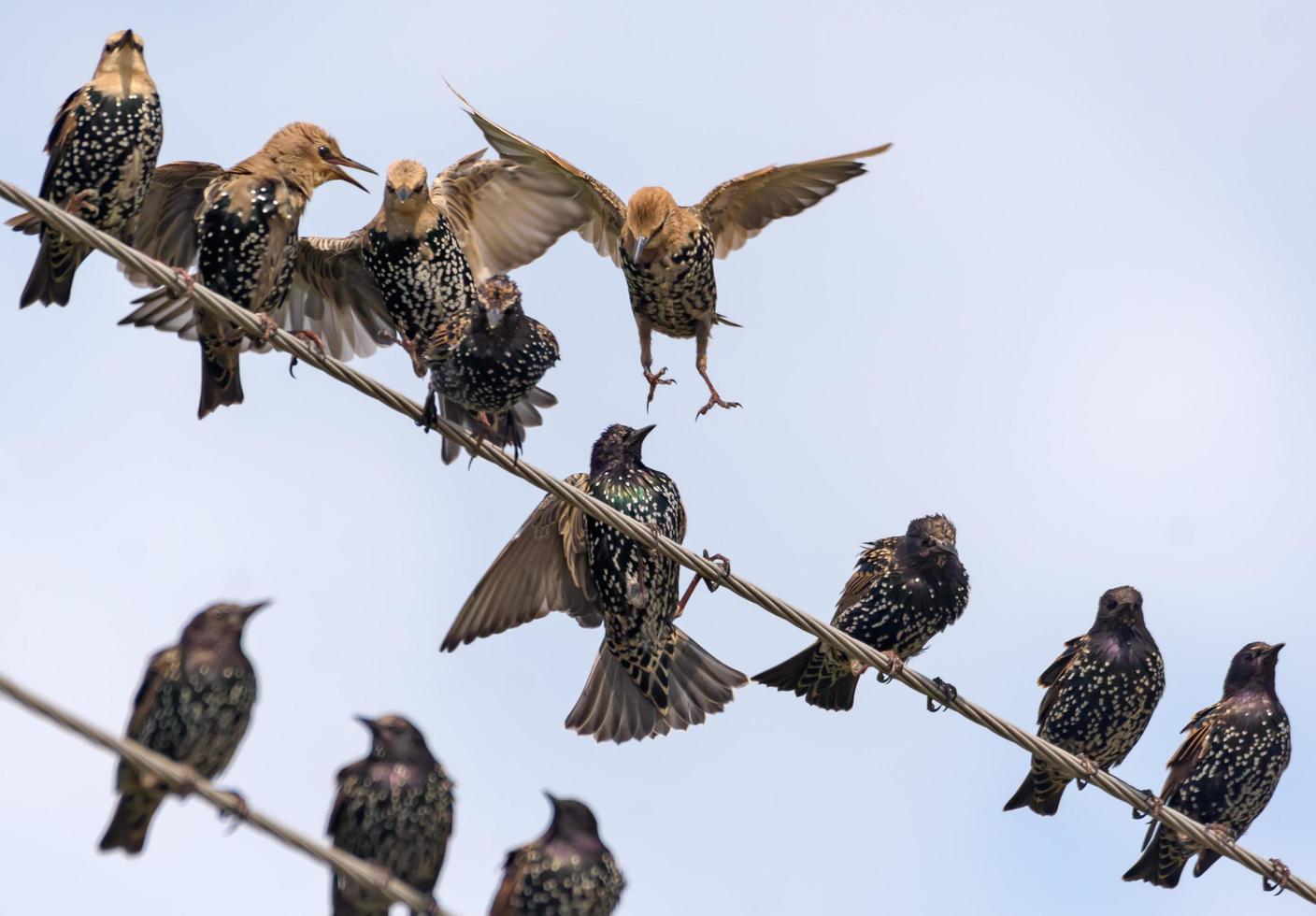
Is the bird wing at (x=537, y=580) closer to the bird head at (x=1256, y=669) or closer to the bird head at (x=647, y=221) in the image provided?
the bird head at (x=647, y=221)

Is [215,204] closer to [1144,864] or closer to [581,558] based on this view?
[581,558]

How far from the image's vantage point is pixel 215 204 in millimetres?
8461

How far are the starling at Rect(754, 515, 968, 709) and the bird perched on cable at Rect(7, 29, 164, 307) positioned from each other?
303cm

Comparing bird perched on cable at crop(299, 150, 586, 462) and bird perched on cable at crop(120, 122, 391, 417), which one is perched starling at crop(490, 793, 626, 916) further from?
bird perched on cable at crop(120, 122, 391, 417)

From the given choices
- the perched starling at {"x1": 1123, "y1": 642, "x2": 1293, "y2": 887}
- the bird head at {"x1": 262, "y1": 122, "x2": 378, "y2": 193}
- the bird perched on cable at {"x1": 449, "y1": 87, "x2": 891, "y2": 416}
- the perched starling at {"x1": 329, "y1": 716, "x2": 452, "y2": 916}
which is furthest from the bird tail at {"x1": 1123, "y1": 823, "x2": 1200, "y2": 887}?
the bird head at {"x1": 262, "y1": 122, "x2": 378, "y2": 193}

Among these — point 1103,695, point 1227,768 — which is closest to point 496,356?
point 1103,695

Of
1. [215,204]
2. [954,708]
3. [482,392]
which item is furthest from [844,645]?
[215,204]

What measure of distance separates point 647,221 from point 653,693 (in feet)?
6.33

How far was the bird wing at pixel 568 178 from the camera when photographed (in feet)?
32.3

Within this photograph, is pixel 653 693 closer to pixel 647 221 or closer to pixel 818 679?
pixel 818 679

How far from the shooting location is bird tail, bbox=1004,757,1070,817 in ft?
29.1

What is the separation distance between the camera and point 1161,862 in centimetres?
884

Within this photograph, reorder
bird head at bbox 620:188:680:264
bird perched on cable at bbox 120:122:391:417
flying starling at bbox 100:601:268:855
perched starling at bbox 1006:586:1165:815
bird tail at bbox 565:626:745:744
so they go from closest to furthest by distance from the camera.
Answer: flying starling at bbox 100:601:268:855 → bird perched on cable at bbox 120:122:391:417 → perched starling at bbox 1006:586:1165:815 → bird tail at bbox 565:626:745:744 → bird head at bbox 620:188:680:264

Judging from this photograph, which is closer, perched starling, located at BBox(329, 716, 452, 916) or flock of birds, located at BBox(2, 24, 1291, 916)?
perched starling, located at BBox(329, 716, 452, 916)
